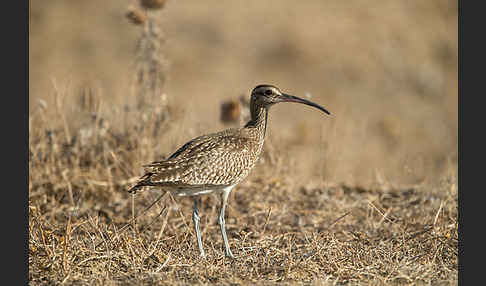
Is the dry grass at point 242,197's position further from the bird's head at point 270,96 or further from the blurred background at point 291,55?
the bird's head at point 270,96

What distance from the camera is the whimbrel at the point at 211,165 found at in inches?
207

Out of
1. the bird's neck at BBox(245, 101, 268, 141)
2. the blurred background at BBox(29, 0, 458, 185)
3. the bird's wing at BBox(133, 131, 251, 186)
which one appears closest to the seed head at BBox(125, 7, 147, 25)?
the bird's neck at BBox(245, 101, 268, 141)

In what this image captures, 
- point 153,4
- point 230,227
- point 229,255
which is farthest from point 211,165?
point 153,4

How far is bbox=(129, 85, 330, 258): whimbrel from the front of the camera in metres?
5.25

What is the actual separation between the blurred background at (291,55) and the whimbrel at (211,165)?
23.3ft

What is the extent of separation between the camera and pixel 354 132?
36.1 feet

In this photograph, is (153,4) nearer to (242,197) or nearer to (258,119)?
(258,119)

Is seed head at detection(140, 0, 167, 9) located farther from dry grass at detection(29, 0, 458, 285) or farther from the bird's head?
the bird's head

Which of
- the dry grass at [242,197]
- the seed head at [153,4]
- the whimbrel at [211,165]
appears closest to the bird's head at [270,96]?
the whimbrel at [211,165]

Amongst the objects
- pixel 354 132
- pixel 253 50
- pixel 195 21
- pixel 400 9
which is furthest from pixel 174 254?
pixel 400 9

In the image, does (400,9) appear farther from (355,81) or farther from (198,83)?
(198,83)

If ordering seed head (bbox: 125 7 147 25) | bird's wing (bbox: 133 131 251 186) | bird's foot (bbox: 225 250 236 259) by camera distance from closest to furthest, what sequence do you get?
1. bird's foot (bbox: 225 250 236 259)
2. bird's wing (bbox: 133 131 251 186)
3. seed head (bbox: 125 7 147 25)

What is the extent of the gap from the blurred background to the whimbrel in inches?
280

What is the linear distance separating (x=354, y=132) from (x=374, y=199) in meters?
4.00
